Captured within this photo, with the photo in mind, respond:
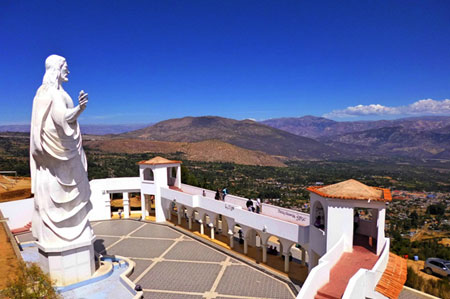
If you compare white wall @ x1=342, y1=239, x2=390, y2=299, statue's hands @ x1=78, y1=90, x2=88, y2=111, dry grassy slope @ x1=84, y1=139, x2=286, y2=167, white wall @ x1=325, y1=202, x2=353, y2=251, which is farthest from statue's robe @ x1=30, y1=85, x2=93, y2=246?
dry grassy slope @ x1=84, y1=139, x2=286, y2=167

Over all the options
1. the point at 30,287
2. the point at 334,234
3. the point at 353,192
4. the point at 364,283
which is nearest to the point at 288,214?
the point at 334,234

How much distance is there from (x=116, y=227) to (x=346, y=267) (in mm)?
19769

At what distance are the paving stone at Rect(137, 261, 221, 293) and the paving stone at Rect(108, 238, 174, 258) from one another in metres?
2.01

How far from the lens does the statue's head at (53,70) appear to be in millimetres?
14406

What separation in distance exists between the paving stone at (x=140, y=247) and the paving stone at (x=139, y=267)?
94cm

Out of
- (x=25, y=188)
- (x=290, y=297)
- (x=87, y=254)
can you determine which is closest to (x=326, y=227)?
(x=290, y=297)

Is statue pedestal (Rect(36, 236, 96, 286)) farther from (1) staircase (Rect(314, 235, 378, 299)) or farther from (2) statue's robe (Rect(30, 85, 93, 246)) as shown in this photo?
(1) staircase (Rect(314, 235, 378, 299))

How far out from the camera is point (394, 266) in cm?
1264

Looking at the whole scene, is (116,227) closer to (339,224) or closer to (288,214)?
(288,214)

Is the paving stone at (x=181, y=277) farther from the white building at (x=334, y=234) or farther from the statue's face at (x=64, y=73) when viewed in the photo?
the statue's face at (x=64, y=73)

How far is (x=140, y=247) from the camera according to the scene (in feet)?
70.1

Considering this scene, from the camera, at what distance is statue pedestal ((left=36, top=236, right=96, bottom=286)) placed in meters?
14.6

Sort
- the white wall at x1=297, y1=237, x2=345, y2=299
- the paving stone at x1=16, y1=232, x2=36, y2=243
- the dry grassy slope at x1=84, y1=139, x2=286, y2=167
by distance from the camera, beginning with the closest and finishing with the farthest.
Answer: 1. the white wall at x1=297, y1=237, x2=345, y2=299
2. the paving stone at x1=16, y1=232, x2=36, y2=243
3. the dry grassy slope at x1=84, y1=139, x2=286, y2=167

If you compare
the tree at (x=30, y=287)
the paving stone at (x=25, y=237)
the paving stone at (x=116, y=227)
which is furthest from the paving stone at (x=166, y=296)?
the paving stone at (x=25, y=237)
